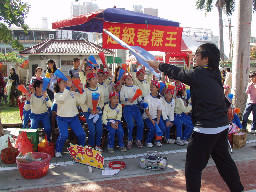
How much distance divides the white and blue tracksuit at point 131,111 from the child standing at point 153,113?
20 centimetres

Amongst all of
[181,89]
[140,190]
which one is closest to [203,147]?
[140,190]

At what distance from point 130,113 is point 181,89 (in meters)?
1.53

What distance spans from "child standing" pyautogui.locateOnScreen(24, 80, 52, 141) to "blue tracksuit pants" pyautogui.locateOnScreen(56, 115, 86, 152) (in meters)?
0.53

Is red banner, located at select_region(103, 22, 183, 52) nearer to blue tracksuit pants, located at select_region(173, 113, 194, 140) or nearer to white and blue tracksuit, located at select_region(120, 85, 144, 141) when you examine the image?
white and blue tracksuit, located at select_region(120, 85, 144, 141)

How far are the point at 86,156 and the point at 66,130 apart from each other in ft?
3.61

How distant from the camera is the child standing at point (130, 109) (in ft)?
17.9

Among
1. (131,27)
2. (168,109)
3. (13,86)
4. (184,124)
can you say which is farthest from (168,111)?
(13,86)

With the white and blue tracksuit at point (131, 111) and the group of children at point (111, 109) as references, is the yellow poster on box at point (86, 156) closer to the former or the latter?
the group of children at point (111, 109)

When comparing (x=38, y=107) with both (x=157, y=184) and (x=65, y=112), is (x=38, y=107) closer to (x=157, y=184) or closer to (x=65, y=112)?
(x=65, y=112)

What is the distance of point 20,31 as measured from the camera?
147ft

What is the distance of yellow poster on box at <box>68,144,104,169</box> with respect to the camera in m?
3.92

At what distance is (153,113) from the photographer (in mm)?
5680

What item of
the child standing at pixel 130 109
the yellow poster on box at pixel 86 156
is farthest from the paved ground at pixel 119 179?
the child standing at pixel 130 109

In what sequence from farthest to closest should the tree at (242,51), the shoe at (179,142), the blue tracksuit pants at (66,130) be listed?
the tree at (242,51)
the shoe at (179,142)
the blue tracksuit pants at (66,130)
